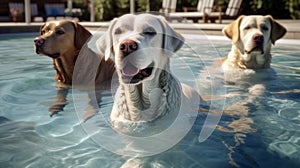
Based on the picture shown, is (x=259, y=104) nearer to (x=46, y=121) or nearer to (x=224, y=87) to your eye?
(x=224, y=87)

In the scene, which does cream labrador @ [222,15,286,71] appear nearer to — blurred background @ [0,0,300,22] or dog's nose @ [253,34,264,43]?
dog's nose @ [253,34,264,43]

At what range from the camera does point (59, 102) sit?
14.8 ft

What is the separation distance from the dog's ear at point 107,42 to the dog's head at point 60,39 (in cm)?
147

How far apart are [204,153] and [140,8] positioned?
23.0 metres

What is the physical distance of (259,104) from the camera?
4.39 metres

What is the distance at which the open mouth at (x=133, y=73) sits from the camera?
3014mm

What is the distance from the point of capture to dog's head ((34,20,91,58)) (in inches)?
185

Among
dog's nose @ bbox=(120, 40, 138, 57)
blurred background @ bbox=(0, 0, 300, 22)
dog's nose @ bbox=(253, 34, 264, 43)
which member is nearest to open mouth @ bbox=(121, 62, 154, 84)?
dog's nose @ bbox=(120, 40, 138, 57)

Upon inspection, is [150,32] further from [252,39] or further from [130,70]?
[252,39]

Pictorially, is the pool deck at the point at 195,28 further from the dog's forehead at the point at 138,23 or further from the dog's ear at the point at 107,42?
the dog's forehead at the point at 138,23

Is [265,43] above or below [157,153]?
above

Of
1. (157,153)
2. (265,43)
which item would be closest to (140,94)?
(157,153)

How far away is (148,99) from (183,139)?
0.53 m

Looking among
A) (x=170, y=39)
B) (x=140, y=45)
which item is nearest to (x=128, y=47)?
(x=140, y=45)
